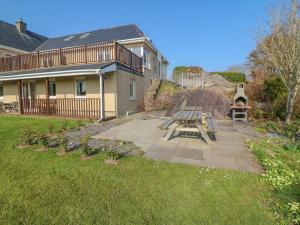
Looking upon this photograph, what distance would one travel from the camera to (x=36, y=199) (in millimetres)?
2889

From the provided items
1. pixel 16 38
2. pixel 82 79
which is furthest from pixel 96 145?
pixel 16 38

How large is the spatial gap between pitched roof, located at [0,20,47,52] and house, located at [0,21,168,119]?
5.30 m

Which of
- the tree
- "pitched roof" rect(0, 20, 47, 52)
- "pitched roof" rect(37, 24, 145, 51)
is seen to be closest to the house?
"pitched roof" rect(37, 24, 145, 51)

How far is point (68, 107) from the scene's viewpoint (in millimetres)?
11953

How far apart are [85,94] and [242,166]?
1060 centimetres

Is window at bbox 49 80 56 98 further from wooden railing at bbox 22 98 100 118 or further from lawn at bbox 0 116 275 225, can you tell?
lawn at bbox 0 116 275 225

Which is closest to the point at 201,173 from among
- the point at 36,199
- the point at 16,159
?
the point at 36,199

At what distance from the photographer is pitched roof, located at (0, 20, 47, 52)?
19.1m

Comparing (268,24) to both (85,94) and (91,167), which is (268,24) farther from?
(85,94)

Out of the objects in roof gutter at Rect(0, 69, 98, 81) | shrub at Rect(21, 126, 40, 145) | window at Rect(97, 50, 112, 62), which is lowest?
shrub at Rect(21, 126, 40, 145)

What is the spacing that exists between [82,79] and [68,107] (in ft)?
6.65

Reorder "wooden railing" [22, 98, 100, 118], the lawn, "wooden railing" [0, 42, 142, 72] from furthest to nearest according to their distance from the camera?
1. "wooden railing" [0, 42, 142, 72]
2. "wooden railing" [22, 98, 100, 118]
3. the lawn

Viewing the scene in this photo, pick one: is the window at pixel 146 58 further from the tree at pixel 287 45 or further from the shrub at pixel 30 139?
the shrub at pixel 30 139

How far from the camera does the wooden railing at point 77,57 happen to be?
38.4 ft
